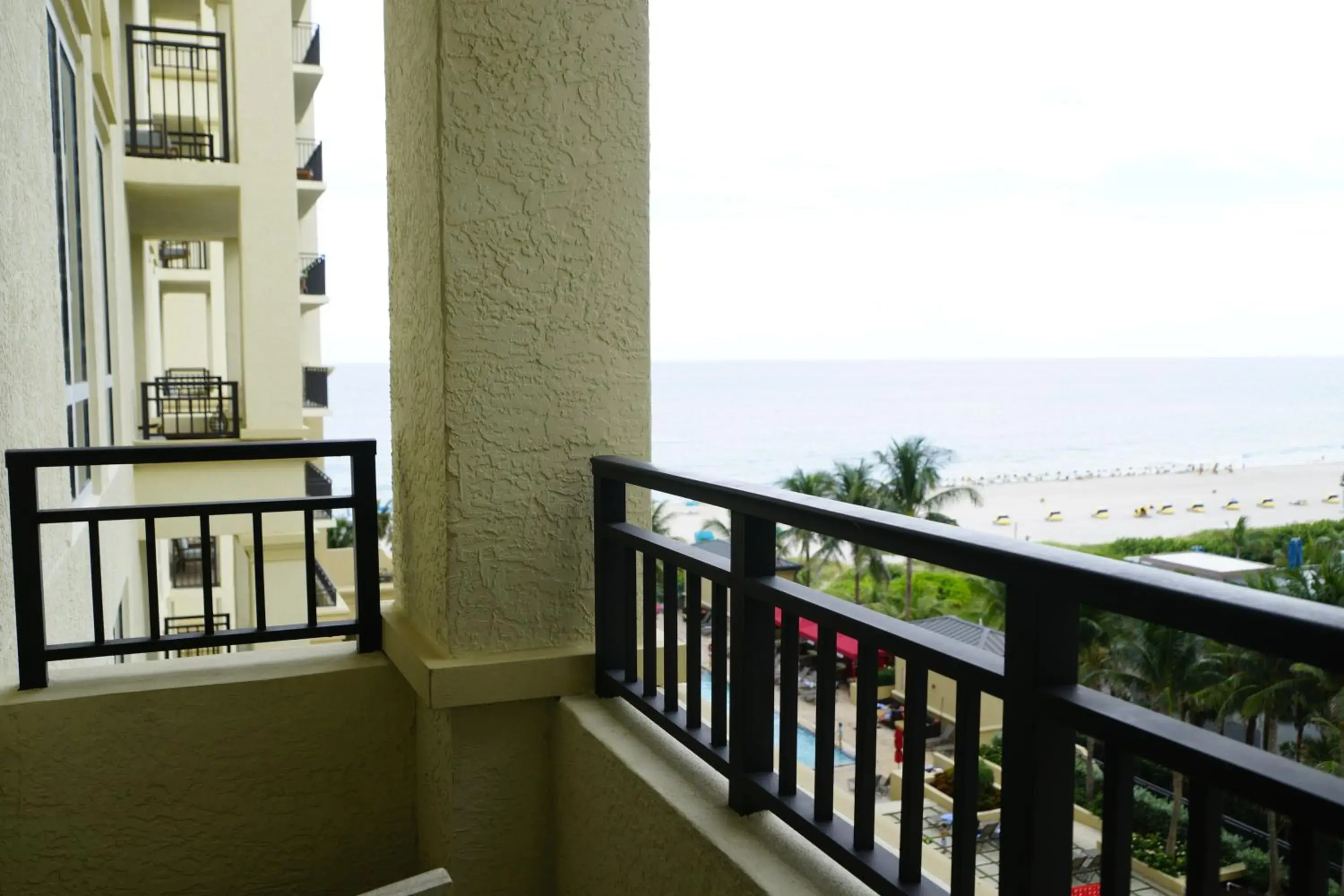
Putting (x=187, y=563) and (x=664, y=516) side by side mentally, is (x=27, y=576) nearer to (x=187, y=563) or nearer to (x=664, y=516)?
(x=187, y=563)

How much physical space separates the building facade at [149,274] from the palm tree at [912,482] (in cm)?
1907

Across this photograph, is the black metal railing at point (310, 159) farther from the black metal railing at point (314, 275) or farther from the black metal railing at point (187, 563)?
the black metal railing at point (187, 563)

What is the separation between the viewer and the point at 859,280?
211ft

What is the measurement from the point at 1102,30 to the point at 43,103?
220 feet

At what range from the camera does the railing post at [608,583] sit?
238 cm

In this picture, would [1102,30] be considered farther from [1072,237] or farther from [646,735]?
[646,735]

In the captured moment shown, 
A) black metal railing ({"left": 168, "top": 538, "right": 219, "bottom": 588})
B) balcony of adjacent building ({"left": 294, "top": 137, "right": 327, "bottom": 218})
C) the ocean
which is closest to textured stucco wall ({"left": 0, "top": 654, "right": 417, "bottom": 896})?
balcony of adjacent building ({"left": 294, "top": 137, "right": 327, "bottom": 218})

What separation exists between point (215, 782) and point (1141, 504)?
169 feet

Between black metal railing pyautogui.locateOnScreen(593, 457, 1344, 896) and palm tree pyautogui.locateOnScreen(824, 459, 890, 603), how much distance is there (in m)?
27.6

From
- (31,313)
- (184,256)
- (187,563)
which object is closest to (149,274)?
(187,563)

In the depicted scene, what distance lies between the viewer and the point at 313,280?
15.8 meters

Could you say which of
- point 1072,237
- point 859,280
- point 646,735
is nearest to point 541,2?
point 646,735

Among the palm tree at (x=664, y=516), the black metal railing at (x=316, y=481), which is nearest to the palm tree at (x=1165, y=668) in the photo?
the palm tree at (x=664, y=516)

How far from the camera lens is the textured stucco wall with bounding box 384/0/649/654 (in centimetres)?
231
